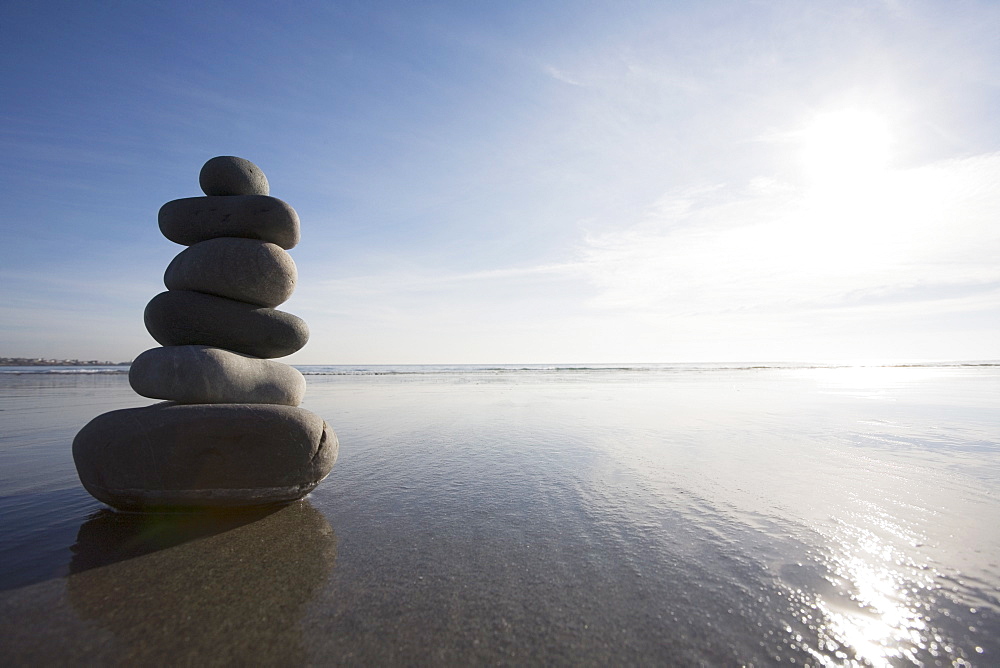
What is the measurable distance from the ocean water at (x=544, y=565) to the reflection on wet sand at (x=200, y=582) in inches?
0.8

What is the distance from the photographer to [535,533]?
4566 mm

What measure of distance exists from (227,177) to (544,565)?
6.98 metres

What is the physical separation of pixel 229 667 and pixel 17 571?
8.89 feet

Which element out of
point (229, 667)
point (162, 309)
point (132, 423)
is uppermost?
point (162, 309)

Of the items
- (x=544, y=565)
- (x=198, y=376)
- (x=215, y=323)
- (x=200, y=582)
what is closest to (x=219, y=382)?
(x=198, y=376)

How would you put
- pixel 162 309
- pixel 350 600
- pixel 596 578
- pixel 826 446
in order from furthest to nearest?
pixel 826 446
pixel 162 309
pixel 596 578
pixel 350 600

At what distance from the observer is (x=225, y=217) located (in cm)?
672

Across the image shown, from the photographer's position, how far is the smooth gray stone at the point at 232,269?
6.41m

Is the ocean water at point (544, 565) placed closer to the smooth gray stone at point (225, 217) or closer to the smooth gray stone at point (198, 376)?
the smooth gray stone at point (198, 376)

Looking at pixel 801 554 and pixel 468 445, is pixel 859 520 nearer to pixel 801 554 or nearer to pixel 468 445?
pixel 801 554

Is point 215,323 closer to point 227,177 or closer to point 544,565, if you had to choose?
point 227,177

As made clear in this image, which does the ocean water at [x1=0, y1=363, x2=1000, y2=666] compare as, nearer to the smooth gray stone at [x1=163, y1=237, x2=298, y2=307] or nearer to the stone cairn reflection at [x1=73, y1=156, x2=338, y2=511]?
the stone cairn reflection at [x1=73, y1=156, x2=338, y2=511]

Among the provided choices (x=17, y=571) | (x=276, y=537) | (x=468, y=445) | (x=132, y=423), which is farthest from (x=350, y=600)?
(x=468, y=445)

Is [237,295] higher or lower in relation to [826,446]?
higher
